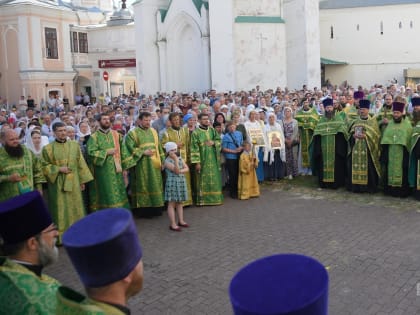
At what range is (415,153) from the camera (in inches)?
367

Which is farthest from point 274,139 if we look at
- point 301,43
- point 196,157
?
point 301,43

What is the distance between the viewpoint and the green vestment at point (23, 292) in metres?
2.77

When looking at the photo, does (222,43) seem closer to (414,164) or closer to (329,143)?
(329,143)

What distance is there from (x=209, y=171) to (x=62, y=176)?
3.08 metres

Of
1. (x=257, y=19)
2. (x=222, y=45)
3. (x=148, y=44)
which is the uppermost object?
(x=257, y=19)

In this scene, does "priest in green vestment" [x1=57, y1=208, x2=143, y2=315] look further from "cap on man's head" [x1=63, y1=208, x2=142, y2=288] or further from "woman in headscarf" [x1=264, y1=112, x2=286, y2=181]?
"woman in headscarf" [x1=264, y1=112, x2=286, y2=181]

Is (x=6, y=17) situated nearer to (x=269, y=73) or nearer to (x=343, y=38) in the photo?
(x=269, y=73)

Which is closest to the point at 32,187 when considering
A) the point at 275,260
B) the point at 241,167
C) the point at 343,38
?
the point at 241,167

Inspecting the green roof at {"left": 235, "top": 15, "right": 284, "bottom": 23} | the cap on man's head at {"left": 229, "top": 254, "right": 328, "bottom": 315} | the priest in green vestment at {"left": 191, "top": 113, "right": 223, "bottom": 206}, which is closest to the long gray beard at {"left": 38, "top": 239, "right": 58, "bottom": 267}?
the cap on man's head at {"left": 229, "top": 254, "right": 328, "bottom": 315}

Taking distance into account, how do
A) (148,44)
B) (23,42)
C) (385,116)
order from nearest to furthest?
(385,116), (148,44), (23,42)

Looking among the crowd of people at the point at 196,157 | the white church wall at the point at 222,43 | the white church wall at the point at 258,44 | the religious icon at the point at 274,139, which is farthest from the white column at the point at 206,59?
the religious icon at the point at 274,139

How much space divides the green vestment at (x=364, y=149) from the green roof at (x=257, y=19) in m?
14.2

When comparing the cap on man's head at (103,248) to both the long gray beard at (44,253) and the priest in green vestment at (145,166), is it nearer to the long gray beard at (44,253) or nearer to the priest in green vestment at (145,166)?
the long gray beard at (44,253)

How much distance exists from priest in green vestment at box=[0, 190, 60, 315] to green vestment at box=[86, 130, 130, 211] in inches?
208
